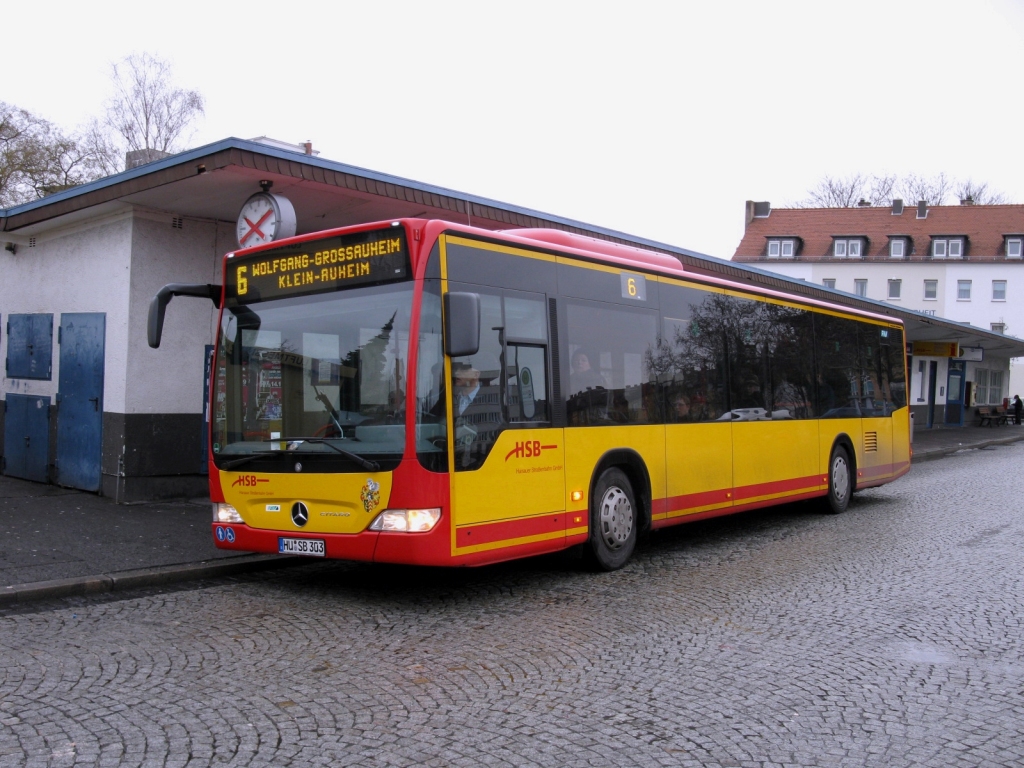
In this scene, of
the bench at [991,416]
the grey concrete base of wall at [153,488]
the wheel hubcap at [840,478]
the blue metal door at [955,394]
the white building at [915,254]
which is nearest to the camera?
the grey concrete base of wall at [153,488]

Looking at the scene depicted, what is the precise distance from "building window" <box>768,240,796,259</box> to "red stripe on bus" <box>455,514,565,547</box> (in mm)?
65687

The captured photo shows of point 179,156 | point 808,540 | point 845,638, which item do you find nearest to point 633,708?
point 845,638

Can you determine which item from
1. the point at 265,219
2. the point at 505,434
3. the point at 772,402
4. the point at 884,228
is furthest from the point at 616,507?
the point at 884,228

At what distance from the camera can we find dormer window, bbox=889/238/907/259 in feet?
221

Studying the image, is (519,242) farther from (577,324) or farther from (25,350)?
(25,350)

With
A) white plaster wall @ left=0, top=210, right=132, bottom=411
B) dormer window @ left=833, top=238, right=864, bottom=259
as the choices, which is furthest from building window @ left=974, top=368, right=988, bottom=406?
white plaster wall @ left=0, top=210, right=132, bottom=411

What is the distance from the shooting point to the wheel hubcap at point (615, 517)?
27.5 ft

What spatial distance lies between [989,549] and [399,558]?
6.51 m

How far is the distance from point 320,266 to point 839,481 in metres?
8.70

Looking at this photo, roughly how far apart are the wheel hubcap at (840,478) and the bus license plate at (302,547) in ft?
27.2

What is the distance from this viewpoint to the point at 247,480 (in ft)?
24.6

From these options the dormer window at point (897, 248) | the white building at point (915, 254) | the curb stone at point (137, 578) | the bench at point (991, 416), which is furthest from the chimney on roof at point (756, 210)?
the curb stone at point (137, 578)

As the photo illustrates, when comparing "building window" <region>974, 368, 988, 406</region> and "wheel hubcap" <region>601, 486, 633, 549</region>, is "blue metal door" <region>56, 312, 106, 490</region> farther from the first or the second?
"building window" <region>974, 368, 988, 406</region>

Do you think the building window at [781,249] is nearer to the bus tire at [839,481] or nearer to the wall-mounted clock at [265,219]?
the bus tire at [839,481]
